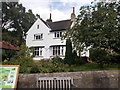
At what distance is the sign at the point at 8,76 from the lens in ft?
20.8

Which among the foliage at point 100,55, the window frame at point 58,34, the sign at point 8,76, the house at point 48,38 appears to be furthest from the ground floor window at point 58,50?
the sign at point 8,76

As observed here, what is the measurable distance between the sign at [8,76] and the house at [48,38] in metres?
16.5

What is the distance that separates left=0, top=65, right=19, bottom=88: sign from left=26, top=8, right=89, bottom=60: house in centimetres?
1651

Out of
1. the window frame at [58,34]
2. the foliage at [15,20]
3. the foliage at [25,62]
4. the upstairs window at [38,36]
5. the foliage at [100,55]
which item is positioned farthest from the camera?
the foliage at [15,20]

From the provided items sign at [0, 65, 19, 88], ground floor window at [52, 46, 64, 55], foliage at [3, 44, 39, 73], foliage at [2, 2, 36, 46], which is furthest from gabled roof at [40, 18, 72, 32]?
sign at [0, 65, 19, 88]

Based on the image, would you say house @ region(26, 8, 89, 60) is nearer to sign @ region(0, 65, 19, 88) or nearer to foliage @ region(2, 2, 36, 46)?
foliage @ region(2, 2, 36, 46)

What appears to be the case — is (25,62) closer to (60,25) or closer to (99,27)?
(99,27)

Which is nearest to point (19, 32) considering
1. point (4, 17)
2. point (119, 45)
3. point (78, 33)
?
point (4, 17)

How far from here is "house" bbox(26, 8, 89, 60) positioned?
2373 cm

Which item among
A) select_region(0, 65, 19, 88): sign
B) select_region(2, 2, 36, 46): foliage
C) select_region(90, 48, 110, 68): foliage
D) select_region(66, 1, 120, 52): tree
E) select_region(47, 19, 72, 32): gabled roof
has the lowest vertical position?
select_region(0, 65, 19, 88): sign

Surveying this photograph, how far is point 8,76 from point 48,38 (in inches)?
728

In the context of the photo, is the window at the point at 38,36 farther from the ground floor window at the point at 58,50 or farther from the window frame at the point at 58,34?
the ground floor window at the point at 58,50

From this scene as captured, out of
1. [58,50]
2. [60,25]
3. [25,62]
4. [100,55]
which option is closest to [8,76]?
[25,62]

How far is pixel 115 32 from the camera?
9969mm
